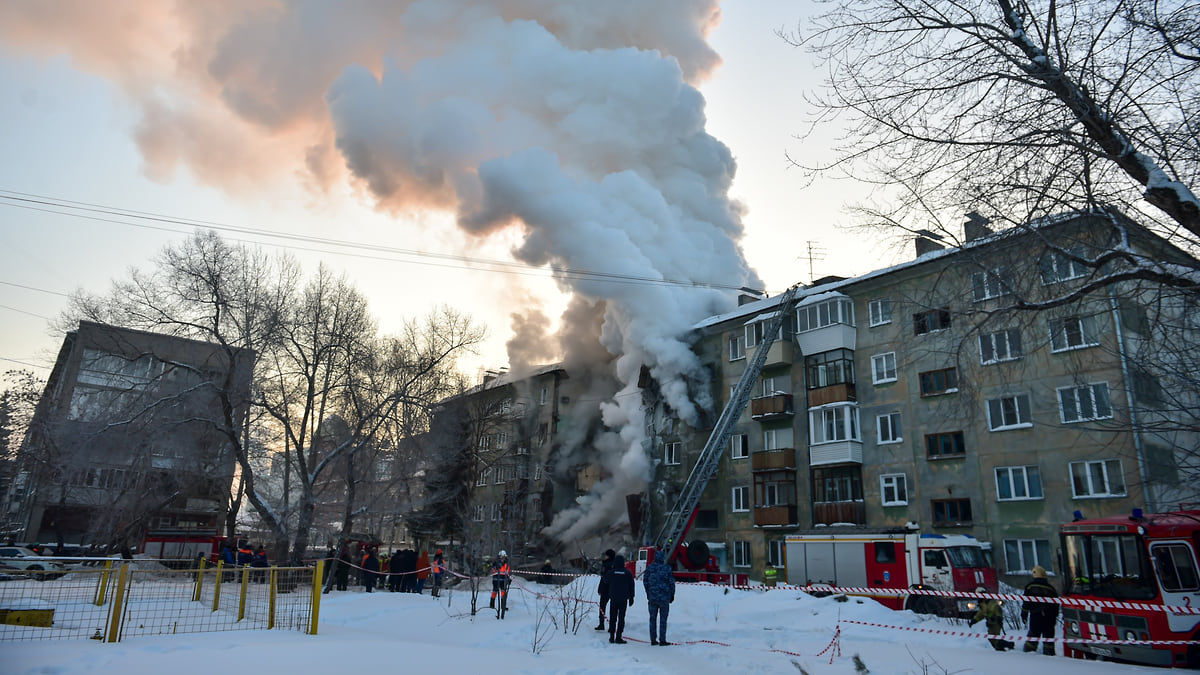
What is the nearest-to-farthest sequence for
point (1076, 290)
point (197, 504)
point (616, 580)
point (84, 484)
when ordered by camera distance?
point (1076, 290), point (616, 580), point (84, 484), point (197, 504)

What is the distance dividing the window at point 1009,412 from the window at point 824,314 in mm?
7543

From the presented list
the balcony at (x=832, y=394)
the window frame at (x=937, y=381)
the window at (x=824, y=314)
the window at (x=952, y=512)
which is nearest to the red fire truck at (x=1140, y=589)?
the window at (x=952, y=512)

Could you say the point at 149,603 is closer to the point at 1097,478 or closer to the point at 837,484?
the point at 837,484

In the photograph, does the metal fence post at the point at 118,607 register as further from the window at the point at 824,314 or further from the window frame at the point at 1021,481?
the window at the point at 824,314

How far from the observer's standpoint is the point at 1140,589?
11.6 meters

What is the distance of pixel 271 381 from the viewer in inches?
1053

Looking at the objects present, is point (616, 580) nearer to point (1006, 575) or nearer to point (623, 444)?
point (1006, 575)

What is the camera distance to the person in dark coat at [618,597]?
1190 cm

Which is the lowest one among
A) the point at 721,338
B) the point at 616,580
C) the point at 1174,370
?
the point at 616,580

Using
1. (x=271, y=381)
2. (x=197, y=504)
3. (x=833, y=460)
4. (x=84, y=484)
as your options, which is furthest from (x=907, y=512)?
(x=197, y=504)

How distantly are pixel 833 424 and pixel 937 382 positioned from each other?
15.8 feet

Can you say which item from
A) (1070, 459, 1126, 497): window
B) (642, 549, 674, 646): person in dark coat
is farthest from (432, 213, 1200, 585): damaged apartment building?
(642, 549, 674, 646): person in dark coat

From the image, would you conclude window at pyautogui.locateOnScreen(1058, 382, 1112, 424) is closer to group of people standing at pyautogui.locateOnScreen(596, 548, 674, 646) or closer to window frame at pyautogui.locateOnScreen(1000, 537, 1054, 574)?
window frame at pyautogui.locateOnScreen(1000, 537, 1054, 574)

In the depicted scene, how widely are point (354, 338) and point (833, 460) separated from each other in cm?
2094
